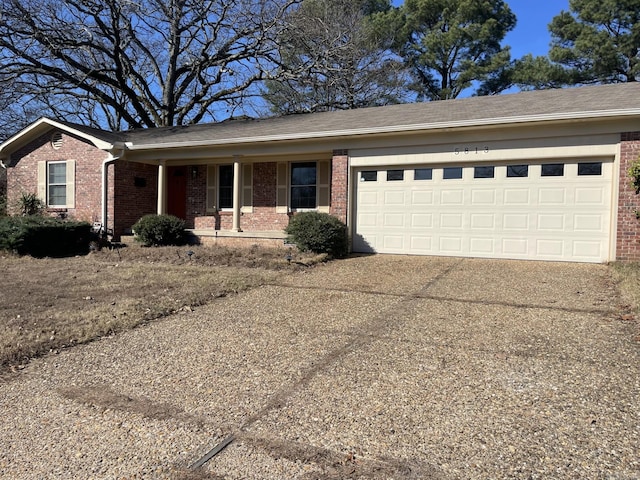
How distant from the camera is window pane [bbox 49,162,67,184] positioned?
15453 millimetres

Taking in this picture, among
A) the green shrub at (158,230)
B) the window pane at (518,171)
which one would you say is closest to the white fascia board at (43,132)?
the green shrub at (158,230)

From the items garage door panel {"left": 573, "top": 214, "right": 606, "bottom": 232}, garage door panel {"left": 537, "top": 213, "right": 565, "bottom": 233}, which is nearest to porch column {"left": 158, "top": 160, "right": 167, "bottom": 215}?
garage door panel {"left": 537, "top": 213, "right": 565, "bottom": 233}

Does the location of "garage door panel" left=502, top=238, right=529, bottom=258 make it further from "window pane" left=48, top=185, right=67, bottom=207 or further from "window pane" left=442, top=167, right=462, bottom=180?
"window pane" left=48, top=185, right=67, bottom=207

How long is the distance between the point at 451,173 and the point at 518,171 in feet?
4.61

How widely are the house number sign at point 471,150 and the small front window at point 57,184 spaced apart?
12178 millimetres

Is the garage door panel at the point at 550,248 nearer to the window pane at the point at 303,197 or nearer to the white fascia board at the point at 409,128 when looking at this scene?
the white fascia board at the point at 409,128

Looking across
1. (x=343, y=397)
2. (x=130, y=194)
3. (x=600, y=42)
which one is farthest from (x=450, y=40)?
(x=343, y=397)

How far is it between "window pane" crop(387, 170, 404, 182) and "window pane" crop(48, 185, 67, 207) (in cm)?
1061

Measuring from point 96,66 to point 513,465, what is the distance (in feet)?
87.6

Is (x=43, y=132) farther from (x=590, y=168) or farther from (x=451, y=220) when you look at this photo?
(x=590, y=168)

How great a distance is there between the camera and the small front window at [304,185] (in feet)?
46.3

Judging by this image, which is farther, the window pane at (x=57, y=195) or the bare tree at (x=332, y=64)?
the bare tree at (x=332, y=64)

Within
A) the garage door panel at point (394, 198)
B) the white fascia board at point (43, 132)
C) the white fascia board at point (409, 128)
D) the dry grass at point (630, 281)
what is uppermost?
the white fascia board at point (43, 132)

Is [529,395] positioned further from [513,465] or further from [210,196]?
[210,196]
